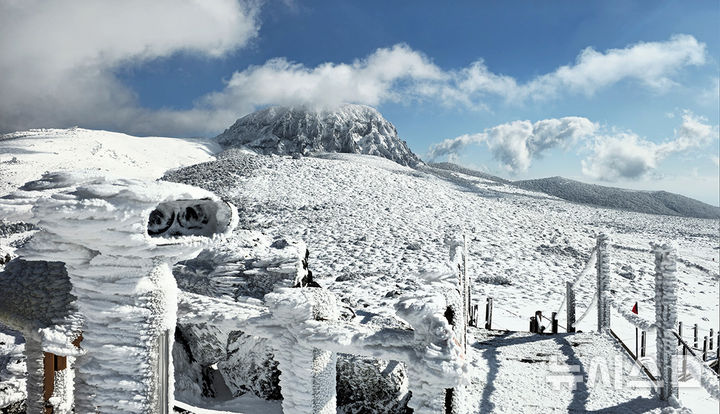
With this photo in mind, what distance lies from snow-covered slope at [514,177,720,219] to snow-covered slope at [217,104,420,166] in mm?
17110

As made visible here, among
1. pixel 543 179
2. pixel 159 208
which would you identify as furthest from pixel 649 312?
pixel 543 179

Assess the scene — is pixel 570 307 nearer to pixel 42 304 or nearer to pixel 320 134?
pixel 42 304

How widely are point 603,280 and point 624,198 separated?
144 feet

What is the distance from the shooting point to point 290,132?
57.2 m

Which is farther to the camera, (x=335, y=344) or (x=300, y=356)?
(x=300, y=356)

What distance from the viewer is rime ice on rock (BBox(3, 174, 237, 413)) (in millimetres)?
3023

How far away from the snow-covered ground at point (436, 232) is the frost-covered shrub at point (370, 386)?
1414mm

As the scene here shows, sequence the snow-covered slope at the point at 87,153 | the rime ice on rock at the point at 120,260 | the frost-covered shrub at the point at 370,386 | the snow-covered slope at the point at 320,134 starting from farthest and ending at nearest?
the snow-covered slope at the point at 320,134
the snow-covered slope at the point at 87,153
the frost-covered shrub at the point at 370,386
the rime ice on rock at the point at 120,260

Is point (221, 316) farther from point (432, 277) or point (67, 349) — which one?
point (432, 277)

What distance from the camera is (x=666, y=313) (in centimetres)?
607

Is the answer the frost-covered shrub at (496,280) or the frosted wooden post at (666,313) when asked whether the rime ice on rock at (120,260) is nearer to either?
the frosted wooden post at (666,313)

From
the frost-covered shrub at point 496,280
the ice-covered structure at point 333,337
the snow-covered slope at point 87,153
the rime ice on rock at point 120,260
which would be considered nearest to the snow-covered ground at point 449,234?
the frost-covered shrub at point 496,280

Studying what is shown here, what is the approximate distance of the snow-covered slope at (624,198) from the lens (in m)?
44.0

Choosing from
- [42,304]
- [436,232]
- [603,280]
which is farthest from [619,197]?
[42,304]
